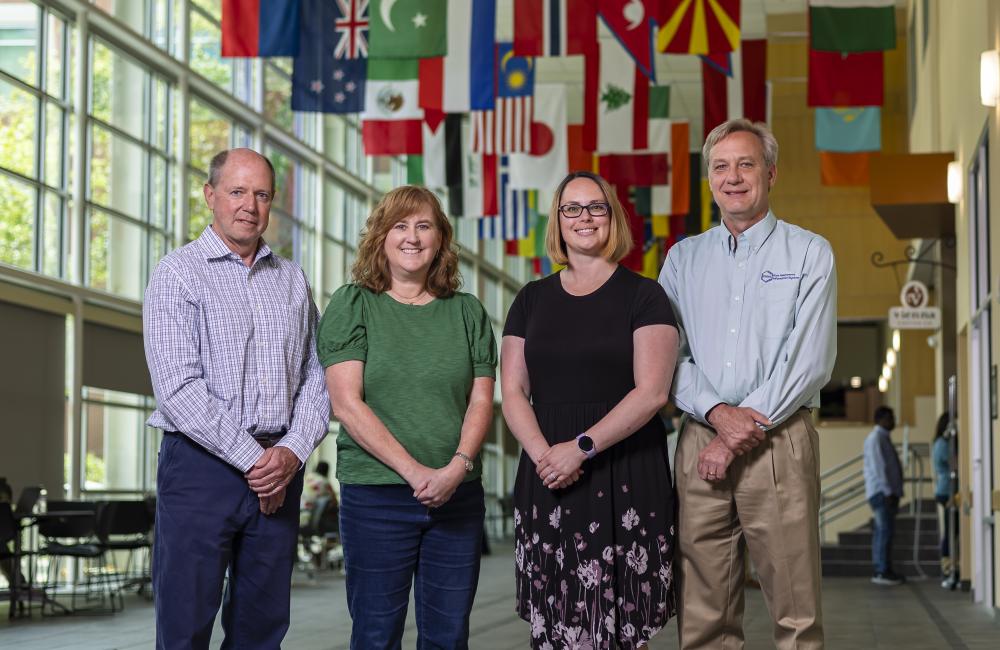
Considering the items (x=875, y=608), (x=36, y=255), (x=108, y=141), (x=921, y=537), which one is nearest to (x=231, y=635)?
(x=875, y=608)

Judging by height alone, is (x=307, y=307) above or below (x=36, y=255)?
below

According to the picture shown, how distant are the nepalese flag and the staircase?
744 cm

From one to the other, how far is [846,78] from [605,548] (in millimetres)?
8877

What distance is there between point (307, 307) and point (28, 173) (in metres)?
9.64

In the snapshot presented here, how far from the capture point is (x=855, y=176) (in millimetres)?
14250

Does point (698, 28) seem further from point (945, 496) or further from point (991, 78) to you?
point (945, 496)

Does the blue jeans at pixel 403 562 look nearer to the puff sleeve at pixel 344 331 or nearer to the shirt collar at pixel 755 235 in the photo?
the puff sleeve at pixel 344 331

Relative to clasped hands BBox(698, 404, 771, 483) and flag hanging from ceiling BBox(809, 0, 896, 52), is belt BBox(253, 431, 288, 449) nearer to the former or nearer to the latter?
clasped hands BBox(698, 404, 771, 483)

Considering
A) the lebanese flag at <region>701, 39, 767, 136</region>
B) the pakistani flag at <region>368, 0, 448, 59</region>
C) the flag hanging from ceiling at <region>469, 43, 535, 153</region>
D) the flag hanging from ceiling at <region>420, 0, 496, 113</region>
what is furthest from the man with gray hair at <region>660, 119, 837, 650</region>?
the lebanese flag at <region>701, 39, 767, 136</region>

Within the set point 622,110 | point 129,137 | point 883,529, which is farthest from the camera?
point 129,137

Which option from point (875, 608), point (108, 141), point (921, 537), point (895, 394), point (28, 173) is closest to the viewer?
point (875, 608)

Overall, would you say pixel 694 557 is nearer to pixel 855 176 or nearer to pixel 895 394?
pixel 855 176

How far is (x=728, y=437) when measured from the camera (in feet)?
10.8

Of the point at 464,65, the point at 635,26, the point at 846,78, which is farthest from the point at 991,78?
the point at 464,65
